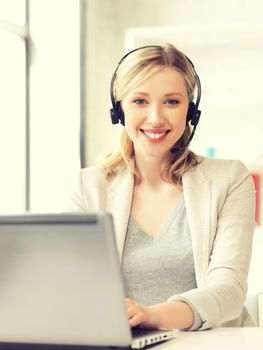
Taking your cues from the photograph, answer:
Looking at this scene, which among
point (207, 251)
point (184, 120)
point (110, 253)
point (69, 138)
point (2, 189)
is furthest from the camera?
point (69, 138)

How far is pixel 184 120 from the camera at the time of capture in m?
2.02

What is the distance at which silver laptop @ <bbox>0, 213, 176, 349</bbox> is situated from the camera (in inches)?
44.4

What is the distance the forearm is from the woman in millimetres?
274

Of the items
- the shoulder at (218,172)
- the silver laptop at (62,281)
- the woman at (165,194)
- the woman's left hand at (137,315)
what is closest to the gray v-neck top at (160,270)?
the woman at (165,194)

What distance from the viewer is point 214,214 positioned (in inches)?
75.9

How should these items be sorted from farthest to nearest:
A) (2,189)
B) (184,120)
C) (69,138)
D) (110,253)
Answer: (69,138) < (2,189) < (184,120) < (110,253)

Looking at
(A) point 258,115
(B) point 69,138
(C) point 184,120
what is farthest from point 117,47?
(C) point 184,120

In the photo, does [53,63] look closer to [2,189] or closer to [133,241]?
[2,189]

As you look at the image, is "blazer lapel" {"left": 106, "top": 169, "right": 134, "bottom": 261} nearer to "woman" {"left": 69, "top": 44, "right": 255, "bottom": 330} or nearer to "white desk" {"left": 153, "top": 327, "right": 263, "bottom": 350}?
"woman" {"left": 69, "top": 44, "right": 255, "bottom": 330}

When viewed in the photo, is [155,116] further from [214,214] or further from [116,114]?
[214,214]

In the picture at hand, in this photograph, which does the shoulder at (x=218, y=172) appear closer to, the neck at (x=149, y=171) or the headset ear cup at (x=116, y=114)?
the neck at (x=149, y=171)

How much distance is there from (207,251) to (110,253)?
81cm

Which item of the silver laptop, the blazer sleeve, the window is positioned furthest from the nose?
the window

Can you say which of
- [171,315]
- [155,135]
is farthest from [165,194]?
[171,315]
